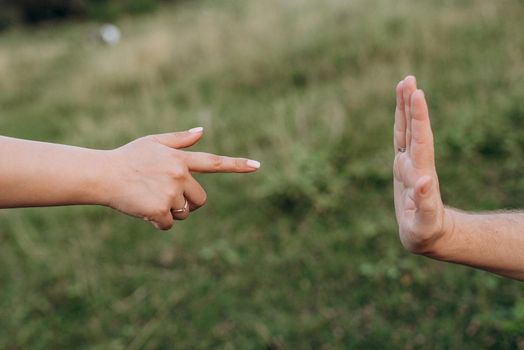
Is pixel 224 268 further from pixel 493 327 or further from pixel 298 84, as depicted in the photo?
pixel 298 84

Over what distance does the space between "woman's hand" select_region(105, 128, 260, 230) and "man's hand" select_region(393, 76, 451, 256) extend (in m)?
0.55

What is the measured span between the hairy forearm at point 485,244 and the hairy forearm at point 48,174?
1203mm

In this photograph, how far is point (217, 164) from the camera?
6.11ft

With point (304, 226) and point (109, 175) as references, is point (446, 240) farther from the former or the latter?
point (304, 226)

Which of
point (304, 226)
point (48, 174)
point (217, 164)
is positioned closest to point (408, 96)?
point (217, 164)

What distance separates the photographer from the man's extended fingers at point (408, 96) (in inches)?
65.4

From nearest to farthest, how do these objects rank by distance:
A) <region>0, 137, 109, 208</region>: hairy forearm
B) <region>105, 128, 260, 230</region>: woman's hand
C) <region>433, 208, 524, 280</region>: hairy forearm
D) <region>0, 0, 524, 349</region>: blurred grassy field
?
<region>433, 208, 524, 280</region>: hairy forearm
<region>0, 137, 109, 208</region>: hairy forearm
<region>105, 128, 260, 230</region>: woman's hand
<region>0, 0, 524, 349</region>: blurred grassy field

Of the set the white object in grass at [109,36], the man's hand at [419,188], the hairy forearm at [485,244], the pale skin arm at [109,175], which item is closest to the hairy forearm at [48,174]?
the pale skin arm at [109,175]

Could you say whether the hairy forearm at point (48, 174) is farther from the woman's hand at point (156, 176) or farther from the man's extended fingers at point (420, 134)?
the man's extended fingers at point (420, 134)

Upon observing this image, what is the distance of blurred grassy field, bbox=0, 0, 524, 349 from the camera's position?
2859 mm

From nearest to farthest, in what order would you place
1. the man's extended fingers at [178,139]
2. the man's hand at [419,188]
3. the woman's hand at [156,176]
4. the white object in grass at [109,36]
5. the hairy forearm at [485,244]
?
the man's hand at [419,188] → the hairy forearm at [485,244] → the woman's hand at [156,176] → the man's extended fingers at [178,139] → the white object in grass at [109,36]

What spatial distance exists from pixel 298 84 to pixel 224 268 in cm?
357

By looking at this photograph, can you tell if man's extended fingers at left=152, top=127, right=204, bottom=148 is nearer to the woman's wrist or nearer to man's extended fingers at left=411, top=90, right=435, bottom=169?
the woman's wrist

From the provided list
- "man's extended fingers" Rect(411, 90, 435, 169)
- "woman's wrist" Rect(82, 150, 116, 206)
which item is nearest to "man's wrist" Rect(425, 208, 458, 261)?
"man's extended fingers" Rect(411, 90, 435, 169)
